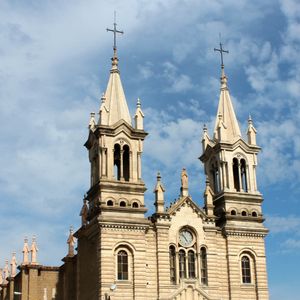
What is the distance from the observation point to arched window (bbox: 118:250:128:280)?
Answer: 52.2 meters

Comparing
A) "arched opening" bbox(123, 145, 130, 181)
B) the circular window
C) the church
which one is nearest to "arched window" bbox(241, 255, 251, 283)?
the church

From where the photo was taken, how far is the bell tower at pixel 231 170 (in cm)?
5766

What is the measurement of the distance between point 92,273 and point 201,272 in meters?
8.64

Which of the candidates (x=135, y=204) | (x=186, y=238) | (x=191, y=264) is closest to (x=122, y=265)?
(x=135, y=204)

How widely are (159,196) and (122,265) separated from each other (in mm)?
6563

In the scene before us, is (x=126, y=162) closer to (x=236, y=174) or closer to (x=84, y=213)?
(x=84, y=213)

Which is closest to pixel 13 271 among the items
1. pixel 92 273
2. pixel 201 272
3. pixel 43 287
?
pixel 43 287

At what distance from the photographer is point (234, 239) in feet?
186

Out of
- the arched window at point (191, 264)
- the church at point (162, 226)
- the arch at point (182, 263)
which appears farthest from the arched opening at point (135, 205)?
the arched window at point (191, 264)

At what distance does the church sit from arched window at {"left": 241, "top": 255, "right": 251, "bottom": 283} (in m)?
0.08

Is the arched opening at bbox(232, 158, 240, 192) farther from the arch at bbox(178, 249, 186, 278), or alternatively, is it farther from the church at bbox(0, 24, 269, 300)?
the arch at bbox(178, 249, 186, 278)

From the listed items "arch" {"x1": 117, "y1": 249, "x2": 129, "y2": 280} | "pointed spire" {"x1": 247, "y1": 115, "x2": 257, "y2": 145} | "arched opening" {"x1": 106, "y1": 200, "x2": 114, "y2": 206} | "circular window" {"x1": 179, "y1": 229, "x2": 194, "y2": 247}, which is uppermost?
"pointed spire" {"x1": 247, "y1": 115, "x2": 257, "y2": 145}

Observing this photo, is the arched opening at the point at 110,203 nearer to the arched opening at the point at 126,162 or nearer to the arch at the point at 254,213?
the arched opening at the point at 126,162

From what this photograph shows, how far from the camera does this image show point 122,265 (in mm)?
52438
